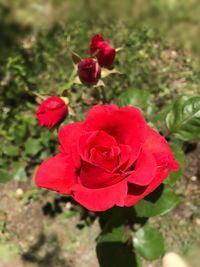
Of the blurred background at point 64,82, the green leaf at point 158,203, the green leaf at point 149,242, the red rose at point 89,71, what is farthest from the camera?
the blurred background at point 64,82

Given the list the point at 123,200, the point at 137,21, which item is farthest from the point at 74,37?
the point at 123,200

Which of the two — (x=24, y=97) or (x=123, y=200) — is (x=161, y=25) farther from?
(x=123, y=200)

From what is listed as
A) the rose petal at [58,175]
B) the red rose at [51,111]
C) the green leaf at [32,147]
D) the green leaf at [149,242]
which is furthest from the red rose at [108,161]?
the green leaf at [32,147]

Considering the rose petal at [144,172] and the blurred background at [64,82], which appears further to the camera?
the blurred background at [64,82]

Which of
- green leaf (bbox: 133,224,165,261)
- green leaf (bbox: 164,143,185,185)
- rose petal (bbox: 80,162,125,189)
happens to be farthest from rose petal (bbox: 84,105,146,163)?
green leaf (bbox: 133,224,165,261)

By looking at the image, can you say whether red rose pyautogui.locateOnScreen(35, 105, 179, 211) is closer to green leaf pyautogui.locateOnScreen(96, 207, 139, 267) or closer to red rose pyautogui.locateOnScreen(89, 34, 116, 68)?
red rose pyautogui.locateOnScreen(89, 34, 116, 68)

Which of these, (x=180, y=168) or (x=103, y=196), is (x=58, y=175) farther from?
(x=180, y=168)

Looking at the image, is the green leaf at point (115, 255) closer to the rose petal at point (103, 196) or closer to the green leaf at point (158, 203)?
the green leaf at point (158, 203)
